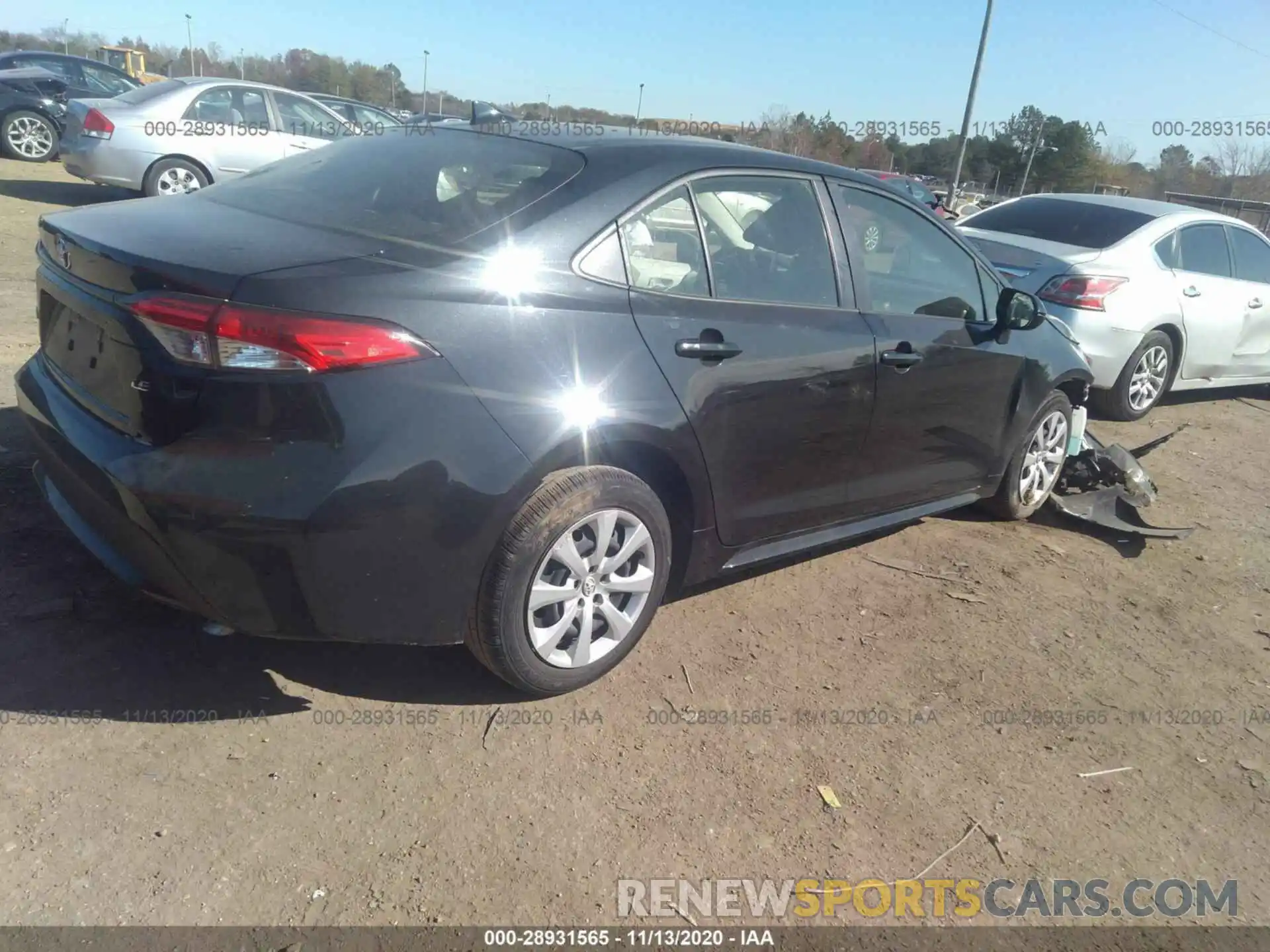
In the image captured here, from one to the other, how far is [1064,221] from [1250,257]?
1.76m

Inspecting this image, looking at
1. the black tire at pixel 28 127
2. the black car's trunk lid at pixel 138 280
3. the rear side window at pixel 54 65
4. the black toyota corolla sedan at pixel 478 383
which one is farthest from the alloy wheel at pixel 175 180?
the black car's trunk lid at pixel 138 280

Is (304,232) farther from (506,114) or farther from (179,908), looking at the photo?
(179,908)

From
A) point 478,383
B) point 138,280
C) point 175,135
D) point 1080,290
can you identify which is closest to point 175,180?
point 175,135

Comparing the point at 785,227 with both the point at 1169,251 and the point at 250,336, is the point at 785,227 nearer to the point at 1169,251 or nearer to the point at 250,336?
the point at 250,336

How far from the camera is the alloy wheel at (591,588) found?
2.84 meters

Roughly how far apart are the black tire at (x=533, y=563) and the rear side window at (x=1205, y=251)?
6200 millimetres

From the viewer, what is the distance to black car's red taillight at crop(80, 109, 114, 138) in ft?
33.8

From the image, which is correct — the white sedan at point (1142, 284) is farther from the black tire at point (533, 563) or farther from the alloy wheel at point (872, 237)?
the black tire at point (533, 563)

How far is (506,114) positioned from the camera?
3777 millimetres

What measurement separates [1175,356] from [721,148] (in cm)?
546

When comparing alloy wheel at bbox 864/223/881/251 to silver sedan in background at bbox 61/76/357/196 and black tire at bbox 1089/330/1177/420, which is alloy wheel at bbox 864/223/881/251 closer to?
black tire at bbox 1089/330/1177/420

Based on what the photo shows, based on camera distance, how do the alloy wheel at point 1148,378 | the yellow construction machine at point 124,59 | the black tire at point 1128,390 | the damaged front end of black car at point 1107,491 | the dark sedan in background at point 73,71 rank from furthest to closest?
the yellow construction machine at point 124,59
the dark sedan in background at point 73,71
the alloy wheel at point 1148,378
the black tire at point 1128,390
the damaged front end of black car at point 1107,491

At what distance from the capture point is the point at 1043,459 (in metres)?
4.95

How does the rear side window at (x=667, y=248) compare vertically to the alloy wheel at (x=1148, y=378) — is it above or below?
above
